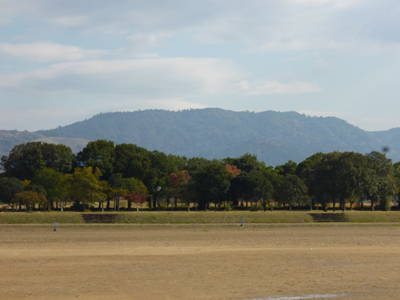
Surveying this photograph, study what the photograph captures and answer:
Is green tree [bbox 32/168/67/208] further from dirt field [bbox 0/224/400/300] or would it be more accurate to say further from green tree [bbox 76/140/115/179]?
dirt field [bbox 0/224/400/300]

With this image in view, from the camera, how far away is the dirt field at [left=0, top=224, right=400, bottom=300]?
1917cm

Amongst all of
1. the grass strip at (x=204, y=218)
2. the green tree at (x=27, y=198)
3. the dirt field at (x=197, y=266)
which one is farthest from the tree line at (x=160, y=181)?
the dirt field at (x=197, y=266)

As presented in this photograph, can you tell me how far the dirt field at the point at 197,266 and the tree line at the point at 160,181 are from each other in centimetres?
3213

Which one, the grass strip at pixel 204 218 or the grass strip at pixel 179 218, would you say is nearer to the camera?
the grass strip at pixel 179 218

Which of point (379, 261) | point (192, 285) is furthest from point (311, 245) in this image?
point (192, 285)

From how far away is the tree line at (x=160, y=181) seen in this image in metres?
74.2

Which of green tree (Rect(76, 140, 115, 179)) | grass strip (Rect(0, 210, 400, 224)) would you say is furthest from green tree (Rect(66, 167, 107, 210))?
green tree (Rect(76, 140, 115, 179))

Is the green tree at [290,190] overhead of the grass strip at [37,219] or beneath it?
overhead

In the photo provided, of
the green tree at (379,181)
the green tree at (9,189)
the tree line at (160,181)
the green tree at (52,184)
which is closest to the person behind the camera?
the green tree at (379,181)

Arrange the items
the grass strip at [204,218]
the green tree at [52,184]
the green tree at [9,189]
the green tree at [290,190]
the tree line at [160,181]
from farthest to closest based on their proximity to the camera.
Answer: the green tree at [290,190] → the green tree at [52,184] → the tree line at [160,181] → the green tree at [9,189] → the grass strip at [204,218]

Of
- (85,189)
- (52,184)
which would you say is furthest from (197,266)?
(52,184)

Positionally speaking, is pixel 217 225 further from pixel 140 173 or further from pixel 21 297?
pixel 140 173

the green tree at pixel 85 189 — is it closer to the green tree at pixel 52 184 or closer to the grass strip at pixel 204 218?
the green tree at pixel 52 184

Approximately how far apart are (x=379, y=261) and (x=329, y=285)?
861 cm
